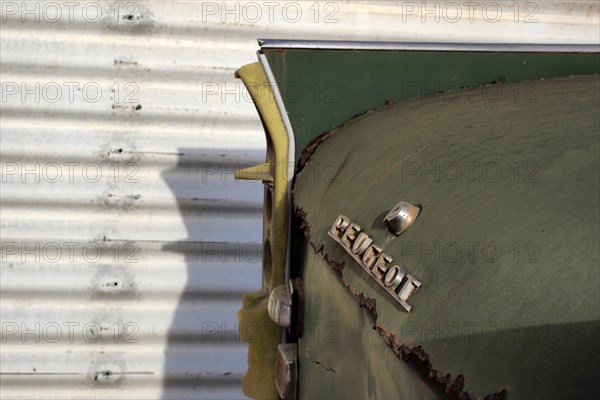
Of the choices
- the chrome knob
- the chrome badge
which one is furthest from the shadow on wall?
the chrome knob

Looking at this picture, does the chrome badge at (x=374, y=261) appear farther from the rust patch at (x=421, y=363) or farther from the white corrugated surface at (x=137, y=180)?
the white corrugated surface at (x=137, y=180)

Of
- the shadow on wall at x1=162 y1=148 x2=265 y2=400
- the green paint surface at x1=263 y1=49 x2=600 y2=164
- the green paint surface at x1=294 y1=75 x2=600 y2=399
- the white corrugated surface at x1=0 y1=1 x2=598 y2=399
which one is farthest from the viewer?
the shadow on wall at x1=162 y1=148 x2=265 y2=400

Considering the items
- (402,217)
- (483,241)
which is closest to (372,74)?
(402,217)

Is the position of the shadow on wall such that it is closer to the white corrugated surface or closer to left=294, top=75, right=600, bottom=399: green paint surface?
the white corrugated surface

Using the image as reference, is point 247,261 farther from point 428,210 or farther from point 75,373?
point 428,210

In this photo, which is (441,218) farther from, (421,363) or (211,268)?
(211,268)

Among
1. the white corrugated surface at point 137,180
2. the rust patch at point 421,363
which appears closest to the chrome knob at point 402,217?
the rust patch at point 421,363

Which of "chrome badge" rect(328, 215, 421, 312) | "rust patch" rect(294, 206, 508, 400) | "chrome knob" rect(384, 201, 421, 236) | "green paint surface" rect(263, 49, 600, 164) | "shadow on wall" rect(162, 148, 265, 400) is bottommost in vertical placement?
"shadow on wall" rect(162, 148, 265, 400)
